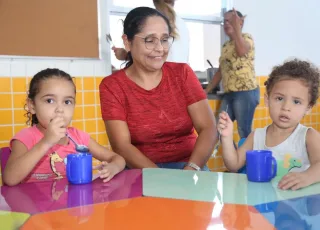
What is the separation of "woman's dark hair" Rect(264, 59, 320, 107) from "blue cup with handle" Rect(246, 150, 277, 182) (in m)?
0.46

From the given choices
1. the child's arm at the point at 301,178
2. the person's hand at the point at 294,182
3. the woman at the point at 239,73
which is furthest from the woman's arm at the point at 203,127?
the woman at the point at 239,73

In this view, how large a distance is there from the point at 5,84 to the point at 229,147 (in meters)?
1.97

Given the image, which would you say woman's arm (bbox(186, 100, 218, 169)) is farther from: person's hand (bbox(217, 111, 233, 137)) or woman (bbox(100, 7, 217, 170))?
person's hand (bbox(217, 111, 233, 137))

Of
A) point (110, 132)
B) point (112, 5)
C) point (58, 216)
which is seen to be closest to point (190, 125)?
point (110, 132)

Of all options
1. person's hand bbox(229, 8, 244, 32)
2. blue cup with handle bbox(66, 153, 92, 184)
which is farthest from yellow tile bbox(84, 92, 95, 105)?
blue cup with handle bbox(66, 153, 92, 184)

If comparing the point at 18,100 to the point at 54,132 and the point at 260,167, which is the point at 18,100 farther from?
the point at 260,167

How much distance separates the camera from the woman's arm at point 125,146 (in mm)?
1844

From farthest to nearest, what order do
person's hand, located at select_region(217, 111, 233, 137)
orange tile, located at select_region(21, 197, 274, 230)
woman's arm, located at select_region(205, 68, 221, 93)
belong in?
woman's arm, located at select_region(205, 68, 221, 93), person's hand, located at select_region(217, 111, 233, 137), orange tile, located at select_region(21, 197, 274, 230)

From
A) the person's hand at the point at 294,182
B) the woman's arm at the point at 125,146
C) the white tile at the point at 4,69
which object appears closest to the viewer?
the person's hand at the point at 294,182

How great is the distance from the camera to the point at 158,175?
147 cm

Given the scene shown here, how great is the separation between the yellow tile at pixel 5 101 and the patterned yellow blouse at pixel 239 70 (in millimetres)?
1802

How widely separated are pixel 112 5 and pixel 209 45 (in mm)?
1191

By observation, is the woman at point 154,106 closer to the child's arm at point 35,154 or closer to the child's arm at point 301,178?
the child's arm at point 35,154

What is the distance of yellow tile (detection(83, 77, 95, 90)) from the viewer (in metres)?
3.35
